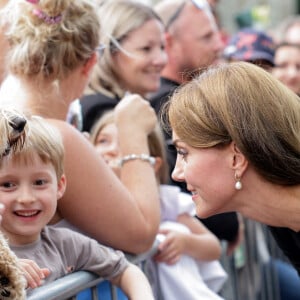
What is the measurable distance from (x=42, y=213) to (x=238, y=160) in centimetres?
70

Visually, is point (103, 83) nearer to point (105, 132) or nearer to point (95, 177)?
point (105, 132)

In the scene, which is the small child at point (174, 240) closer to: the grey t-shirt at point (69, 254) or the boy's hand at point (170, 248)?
the boy's hand at point (170, 248)

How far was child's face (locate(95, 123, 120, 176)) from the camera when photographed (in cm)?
397

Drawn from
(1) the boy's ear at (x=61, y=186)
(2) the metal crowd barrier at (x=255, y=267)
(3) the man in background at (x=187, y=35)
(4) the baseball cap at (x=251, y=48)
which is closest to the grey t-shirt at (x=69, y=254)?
(1) the boy's ear at (x=61, y=186)

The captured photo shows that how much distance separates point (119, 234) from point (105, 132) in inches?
34.0

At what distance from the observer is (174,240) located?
379 cm

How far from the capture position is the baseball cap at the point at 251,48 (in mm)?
6691

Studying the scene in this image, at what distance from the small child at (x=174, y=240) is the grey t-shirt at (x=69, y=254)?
519 mm

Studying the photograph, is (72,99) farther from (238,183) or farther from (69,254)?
(238,183)

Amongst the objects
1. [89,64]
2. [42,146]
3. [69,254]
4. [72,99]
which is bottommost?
[69,254]

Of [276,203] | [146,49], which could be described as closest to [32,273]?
[276,203]

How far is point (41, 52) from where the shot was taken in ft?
10.6

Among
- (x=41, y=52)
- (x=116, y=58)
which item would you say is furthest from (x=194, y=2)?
(x=41, y=52)

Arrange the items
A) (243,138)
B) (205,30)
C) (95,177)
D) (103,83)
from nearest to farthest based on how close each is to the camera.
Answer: (243,138), (95,177), (103,83), (205,30)
